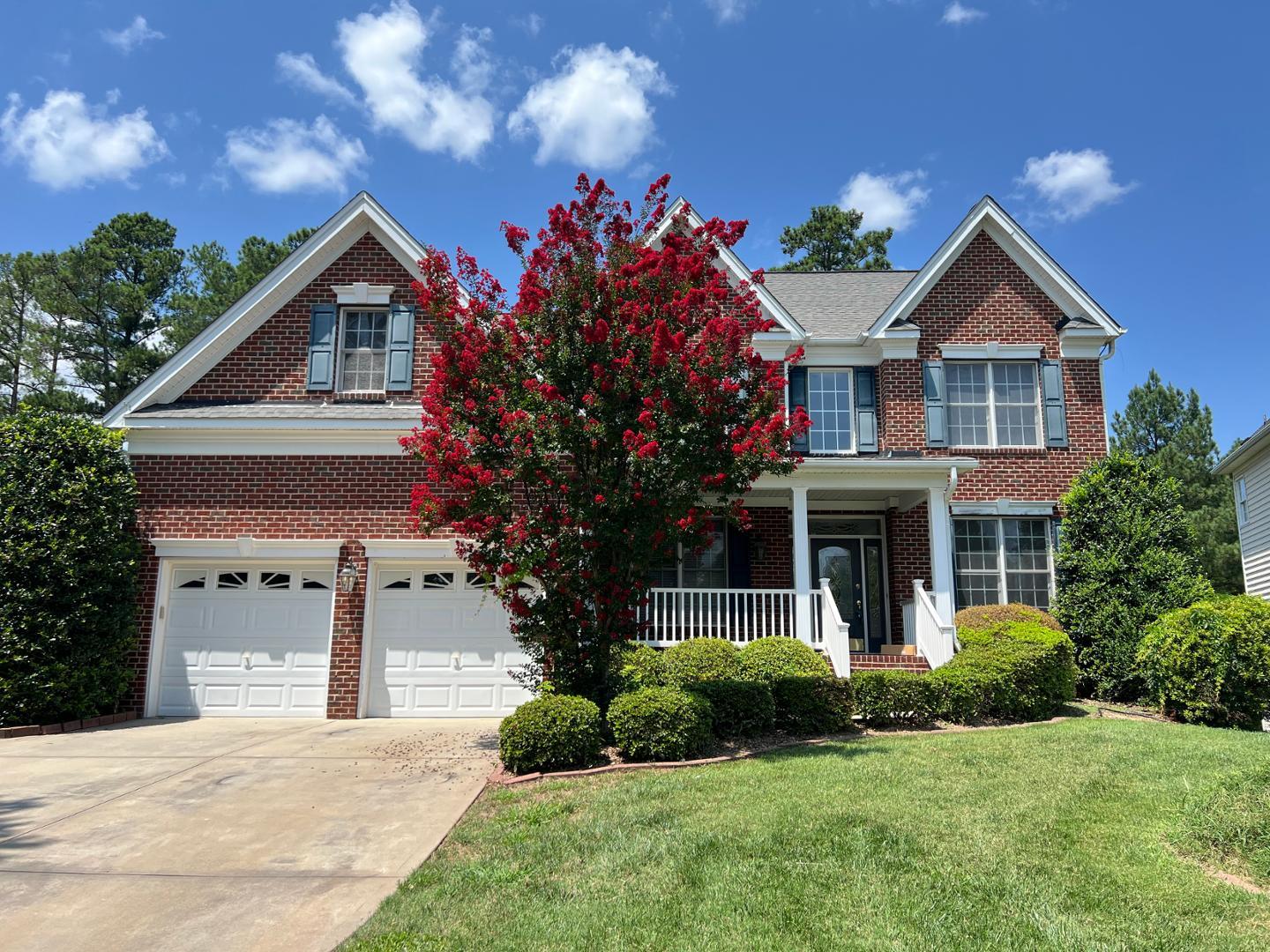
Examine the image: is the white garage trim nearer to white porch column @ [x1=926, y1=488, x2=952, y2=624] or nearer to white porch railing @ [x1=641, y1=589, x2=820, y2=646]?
white porch railing @ [x1=641, y1=589, x2=820, y2=646]

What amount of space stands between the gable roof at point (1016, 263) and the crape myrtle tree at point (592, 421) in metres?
7.74

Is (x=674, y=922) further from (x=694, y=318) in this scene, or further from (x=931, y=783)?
(x=694, y=318)

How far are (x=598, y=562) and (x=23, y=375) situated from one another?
29.7 meters

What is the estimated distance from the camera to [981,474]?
606 inches

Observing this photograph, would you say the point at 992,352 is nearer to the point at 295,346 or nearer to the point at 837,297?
the point at 837,297

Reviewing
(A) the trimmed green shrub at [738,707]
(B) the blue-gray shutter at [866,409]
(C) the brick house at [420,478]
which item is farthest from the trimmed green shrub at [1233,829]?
(B) the blue-gray shutter at [866,409]

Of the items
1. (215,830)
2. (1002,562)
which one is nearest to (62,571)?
(215,830)

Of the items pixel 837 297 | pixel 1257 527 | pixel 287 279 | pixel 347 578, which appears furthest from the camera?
pixel 1257 527

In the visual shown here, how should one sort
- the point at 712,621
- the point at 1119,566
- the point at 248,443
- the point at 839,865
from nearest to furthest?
the point at 839,865 < the point at 248,443 < the point at 712,621 < the point at 1119,566

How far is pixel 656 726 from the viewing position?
27.4 ft

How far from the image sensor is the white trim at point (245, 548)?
12383mm

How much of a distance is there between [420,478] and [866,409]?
28.0 ft

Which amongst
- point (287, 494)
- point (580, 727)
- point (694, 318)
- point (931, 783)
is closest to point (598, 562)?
point (580, 727)

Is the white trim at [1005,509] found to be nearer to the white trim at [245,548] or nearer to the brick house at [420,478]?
the brick house at [420,478]
